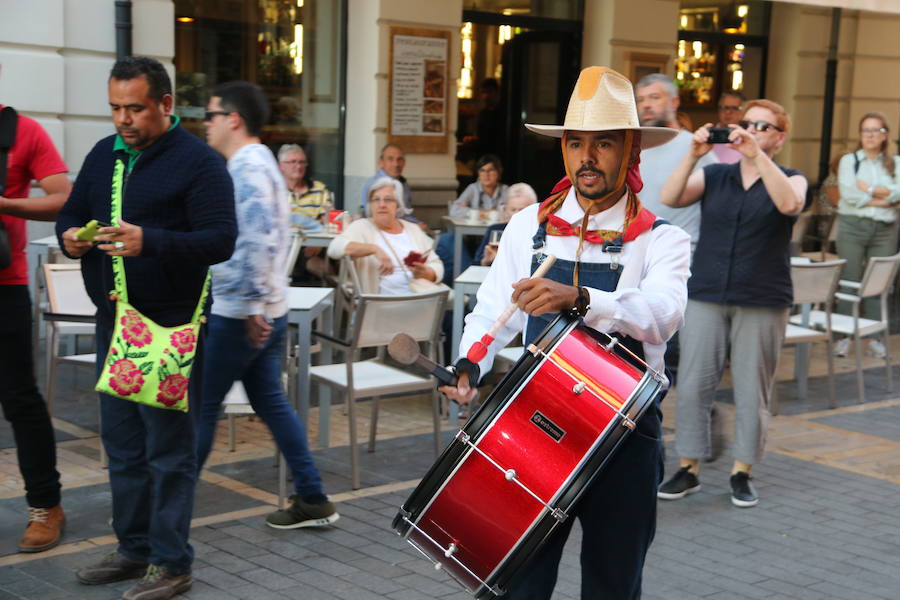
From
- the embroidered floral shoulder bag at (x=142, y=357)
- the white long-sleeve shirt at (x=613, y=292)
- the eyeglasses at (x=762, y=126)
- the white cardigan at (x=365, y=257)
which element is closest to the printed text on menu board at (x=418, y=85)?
the white cardigan at (x=365, y=257)

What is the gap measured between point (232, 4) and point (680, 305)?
955 centimetres

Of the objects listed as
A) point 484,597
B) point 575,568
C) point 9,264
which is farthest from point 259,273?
point 484,597

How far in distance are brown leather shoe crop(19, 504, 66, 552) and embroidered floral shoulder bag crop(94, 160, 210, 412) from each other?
101 centimetres

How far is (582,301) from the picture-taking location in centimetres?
302

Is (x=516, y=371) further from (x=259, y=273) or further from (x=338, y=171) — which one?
(x=338, y=171)

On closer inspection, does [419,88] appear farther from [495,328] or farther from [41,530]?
[495,328]

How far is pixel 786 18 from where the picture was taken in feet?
52.1

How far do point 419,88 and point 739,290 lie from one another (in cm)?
732

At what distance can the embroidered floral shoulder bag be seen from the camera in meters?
4.14

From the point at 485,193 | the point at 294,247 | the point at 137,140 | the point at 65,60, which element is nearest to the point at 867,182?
the point at 485,193

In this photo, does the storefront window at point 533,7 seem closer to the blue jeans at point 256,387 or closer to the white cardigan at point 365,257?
the white cardigan at point 365,257

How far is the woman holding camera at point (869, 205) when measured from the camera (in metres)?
10.3

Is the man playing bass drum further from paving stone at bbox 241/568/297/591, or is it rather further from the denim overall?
paving stone at bbox 241/568/297/591

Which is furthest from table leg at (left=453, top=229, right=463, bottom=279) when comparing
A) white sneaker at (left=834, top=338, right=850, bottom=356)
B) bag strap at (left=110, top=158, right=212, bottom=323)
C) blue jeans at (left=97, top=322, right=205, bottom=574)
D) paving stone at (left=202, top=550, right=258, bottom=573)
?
bag strap at (left=110, top=158, right=212, bottom=323)
